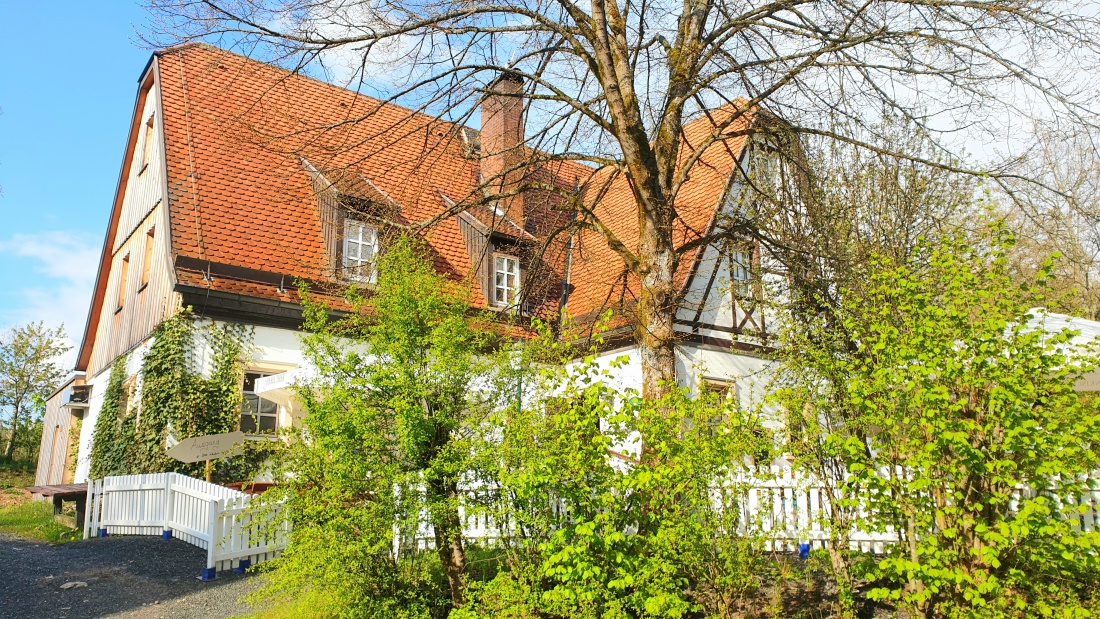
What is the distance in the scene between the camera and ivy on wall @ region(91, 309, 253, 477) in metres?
11.7

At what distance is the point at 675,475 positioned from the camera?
17.4ft

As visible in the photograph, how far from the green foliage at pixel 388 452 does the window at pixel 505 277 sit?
8562 mm

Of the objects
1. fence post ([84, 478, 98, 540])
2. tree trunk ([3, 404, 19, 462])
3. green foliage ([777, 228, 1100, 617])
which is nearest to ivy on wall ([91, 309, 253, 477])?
fence post ([84, 478, 98, 540])

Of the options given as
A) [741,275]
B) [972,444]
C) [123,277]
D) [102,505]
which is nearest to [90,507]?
[102,505]

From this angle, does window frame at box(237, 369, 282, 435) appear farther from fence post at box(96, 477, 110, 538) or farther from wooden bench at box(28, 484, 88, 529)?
wooden bench at box(28, 484, 88, 529)

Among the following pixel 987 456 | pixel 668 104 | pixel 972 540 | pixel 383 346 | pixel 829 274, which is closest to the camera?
pixel 987 456

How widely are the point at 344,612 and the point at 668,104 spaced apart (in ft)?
19.2

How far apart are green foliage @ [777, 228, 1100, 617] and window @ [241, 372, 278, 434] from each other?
30.0 feet

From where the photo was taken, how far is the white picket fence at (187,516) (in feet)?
28.2

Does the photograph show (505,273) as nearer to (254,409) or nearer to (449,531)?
(254,409)

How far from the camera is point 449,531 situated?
6.15 m

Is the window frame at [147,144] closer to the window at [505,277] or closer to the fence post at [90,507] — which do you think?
the fence post at [90,507]

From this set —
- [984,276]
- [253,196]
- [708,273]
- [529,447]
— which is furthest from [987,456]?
[253,196]

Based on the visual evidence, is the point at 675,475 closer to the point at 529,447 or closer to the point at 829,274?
the point at 529,447
